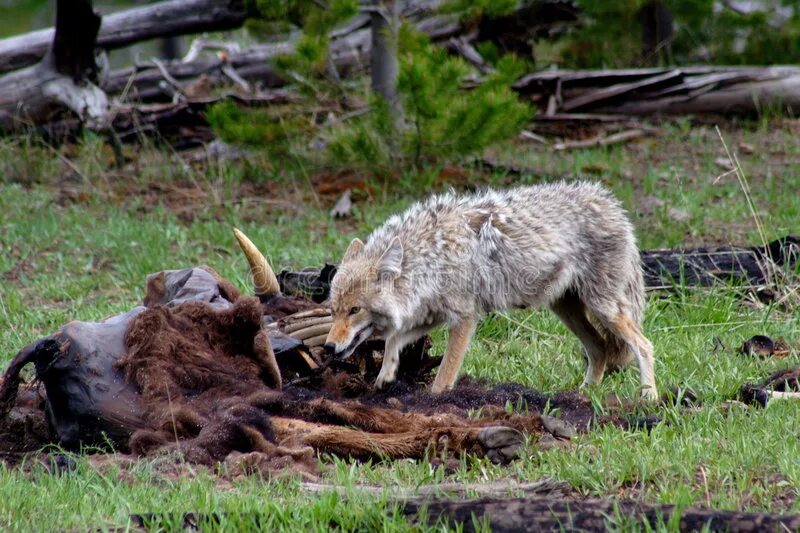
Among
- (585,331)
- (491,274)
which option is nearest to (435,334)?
(585,331)

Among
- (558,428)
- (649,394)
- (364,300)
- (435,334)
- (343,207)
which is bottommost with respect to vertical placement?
(343,207)

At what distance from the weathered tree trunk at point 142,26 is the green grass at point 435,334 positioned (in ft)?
4.71

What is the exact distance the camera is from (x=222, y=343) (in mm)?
5895

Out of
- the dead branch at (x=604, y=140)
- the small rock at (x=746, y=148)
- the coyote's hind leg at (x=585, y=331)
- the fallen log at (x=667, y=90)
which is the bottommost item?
the small rock at (x=746, y=148)

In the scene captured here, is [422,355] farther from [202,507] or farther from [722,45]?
[722,45]

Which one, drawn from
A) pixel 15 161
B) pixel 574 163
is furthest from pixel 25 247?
pixel 574 163

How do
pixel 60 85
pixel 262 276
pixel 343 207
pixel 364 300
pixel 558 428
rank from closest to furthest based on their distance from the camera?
1. pixel 558 428
2. pixel 364 300
3. pixel 262 276
4. pixel 343 207
5. pixel 60 85

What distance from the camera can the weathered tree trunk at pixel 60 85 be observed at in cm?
1195

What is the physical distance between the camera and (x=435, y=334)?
7.96 meters

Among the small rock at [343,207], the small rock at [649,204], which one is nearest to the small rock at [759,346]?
the small rock at [649,204]

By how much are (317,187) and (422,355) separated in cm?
522

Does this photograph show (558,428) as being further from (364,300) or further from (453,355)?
(364,300)

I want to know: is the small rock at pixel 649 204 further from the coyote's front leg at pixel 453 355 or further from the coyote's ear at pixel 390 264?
the coyote's ear at pixel 390 264

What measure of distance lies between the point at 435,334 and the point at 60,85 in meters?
6.54
